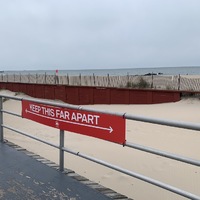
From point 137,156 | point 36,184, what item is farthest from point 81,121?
point 137,156

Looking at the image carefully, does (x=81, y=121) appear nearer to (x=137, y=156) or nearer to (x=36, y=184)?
(x=36, y=184)

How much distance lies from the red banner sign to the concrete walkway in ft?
2.35

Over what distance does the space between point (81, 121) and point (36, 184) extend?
105 centimetres

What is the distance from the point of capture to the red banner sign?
395cm

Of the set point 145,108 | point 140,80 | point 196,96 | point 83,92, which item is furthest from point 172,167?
point 140,80

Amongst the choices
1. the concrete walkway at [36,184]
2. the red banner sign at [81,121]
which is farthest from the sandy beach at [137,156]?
the red banner sign at [81,121]

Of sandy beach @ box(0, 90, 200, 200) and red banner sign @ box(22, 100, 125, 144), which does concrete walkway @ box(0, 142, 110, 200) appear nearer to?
red banner sign @ box(22, 100, 125, 144)

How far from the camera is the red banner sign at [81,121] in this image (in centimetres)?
395

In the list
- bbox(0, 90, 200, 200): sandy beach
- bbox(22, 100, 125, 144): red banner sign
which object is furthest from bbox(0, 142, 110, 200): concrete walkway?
bbox(0, 90, 200, 200): sandy beach

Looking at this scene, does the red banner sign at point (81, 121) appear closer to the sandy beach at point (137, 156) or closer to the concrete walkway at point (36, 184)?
the concrete walkway at point (36, 184)

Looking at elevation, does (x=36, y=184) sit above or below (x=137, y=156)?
above

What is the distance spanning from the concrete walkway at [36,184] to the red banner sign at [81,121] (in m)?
0.72

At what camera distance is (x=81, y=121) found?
177 inches

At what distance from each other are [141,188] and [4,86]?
30638 millimetres
